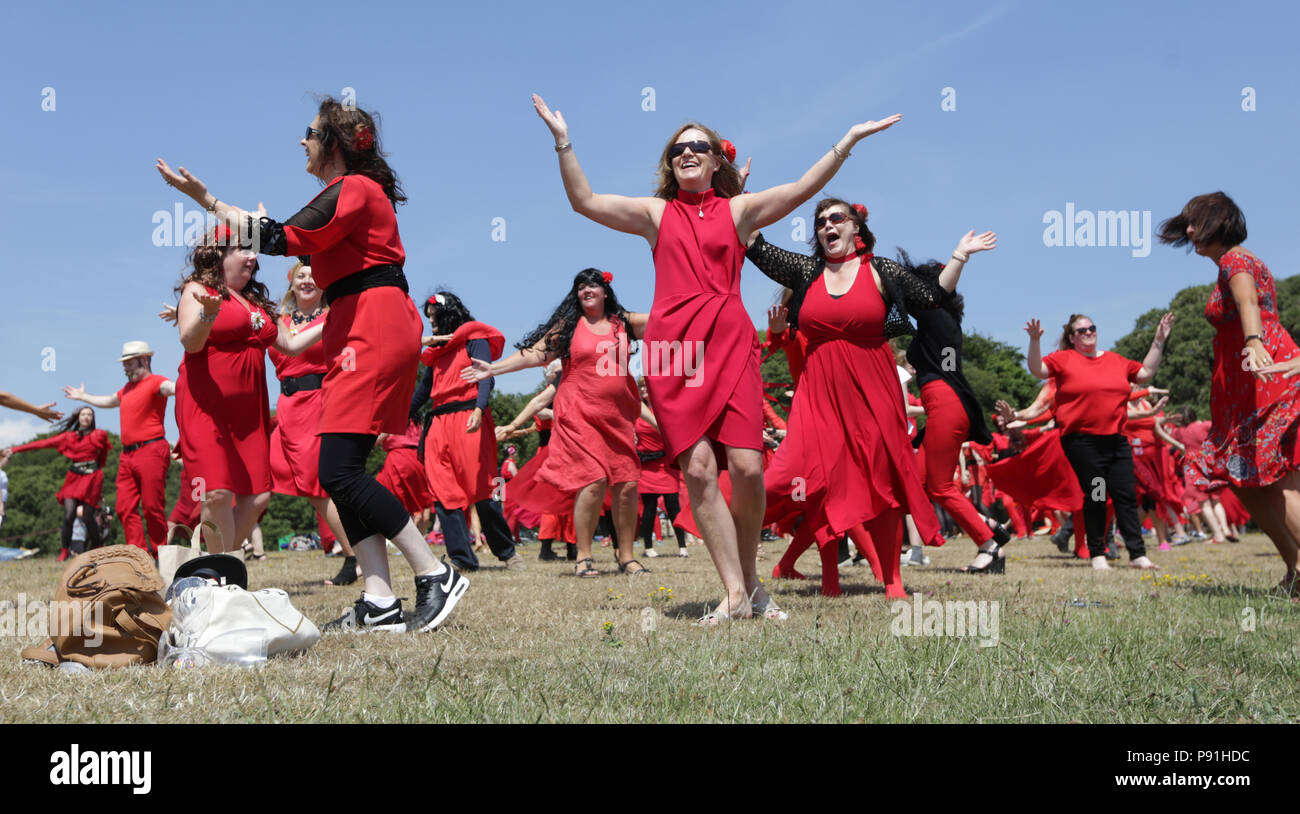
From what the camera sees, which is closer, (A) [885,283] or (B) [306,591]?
(A) [885,283]

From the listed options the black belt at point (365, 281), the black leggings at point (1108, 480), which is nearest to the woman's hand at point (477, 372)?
the black belt at point (365, 281)

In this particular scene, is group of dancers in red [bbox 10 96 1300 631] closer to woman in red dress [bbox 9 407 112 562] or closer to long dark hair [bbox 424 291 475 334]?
long dark hair [bbox 424 291 475 334]

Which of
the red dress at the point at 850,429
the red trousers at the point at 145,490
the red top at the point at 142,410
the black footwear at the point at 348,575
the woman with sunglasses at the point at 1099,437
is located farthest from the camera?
the red top at the point at 142,410

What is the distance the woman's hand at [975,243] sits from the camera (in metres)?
6.71

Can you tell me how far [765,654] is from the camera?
139 inches

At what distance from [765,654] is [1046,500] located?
29.3 feet

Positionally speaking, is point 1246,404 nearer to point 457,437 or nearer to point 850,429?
point 850,429

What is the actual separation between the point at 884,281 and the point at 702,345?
2100 mm

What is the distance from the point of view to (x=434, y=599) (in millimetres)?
4543

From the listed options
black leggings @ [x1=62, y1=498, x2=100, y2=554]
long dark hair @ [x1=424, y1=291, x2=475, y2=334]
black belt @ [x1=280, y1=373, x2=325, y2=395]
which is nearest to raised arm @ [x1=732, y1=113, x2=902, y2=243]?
black belt @ [x1=280, y1=373, x2=325, y2=395]

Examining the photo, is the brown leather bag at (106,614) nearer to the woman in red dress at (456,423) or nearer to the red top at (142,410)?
the woman in red dress at (456,423)

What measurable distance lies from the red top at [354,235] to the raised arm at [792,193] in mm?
1678
